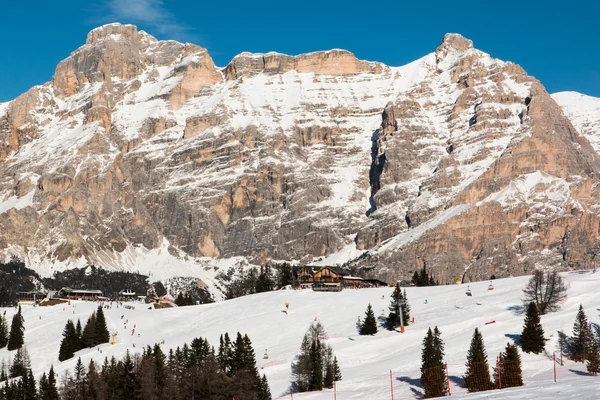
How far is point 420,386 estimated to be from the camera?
70.8m

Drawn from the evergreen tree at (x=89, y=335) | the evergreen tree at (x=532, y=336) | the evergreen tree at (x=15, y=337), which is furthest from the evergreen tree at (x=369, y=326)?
the evergreen tree at (x=15, y=337)

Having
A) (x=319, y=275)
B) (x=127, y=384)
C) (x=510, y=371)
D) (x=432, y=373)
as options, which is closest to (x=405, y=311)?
(x=127, y=384)

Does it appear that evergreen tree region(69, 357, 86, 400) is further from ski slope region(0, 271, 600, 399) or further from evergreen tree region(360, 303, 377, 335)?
evergreen tree region(360, 303, 377, 335)

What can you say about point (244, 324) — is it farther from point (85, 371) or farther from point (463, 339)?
point (463, 339)

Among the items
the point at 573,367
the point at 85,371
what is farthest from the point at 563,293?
the point at 85,371

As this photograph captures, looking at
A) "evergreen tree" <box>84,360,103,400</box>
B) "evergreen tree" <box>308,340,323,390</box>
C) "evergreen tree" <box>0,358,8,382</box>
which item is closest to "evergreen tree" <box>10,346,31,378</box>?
"evergreen tree" <box>0,358,8,382</box>

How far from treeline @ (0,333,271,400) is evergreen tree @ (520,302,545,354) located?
2313 centimetres

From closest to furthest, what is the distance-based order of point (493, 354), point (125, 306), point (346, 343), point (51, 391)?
point (493, 354) < point (51, 391) < point (346, 343) < point (125, 306)

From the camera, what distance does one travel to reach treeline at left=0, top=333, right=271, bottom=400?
250 ft

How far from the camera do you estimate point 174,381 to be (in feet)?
267

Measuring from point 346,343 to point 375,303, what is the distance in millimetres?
26415

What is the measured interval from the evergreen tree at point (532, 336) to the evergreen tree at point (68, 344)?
6485 cm

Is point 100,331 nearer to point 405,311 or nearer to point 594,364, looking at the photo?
point 405,311

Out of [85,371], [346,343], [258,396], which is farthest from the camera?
[85,371]
